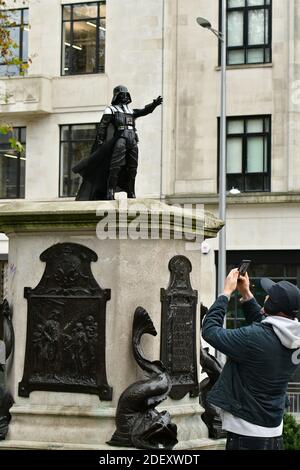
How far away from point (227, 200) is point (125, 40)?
21.7 feet

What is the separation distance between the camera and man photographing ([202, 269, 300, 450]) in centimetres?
786

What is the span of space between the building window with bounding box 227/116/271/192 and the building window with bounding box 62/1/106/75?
5.42 meters

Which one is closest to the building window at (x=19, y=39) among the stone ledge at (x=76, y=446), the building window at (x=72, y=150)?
the building window at (x=72, y=150)

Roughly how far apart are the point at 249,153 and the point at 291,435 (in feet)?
81.3

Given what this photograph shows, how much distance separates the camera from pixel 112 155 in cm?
1198

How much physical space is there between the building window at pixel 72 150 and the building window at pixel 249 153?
4927 mm

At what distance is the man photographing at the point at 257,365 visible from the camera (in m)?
7.86

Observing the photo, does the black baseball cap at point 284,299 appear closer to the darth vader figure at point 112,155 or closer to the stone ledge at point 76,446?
the stone ledge at point 76,446

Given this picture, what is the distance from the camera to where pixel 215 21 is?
124ft

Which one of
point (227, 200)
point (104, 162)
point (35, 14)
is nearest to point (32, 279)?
point (104, 162)

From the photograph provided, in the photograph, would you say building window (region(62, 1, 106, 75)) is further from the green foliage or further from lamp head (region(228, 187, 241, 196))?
the green foliage

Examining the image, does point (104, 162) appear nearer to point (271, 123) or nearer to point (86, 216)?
point (86, 216)

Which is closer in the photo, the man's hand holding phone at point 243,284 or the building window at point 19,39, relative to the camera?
the man's hand holding phone at point 243,284

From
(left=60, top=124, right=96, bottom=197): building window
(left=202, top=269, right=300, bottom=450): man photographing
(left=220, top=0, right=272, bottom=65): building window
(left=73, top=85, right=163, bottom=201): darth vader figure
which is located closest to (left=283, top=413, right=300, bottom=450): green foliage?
(left=73, top=85, right=163, bottom=201): darth vader figure
